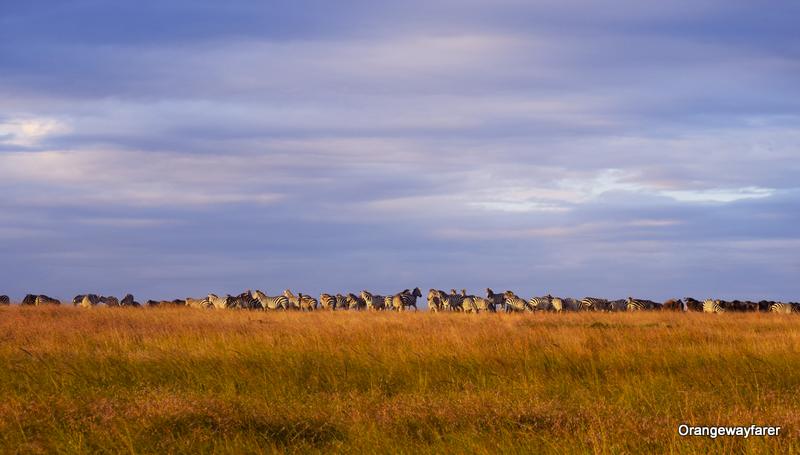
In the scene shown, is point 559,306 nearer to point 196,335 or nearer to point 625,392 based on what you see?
point 196,335

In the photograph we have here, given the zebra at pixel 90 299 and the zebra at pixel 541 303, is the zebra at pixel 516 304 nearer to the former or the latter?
the zebra at pixel 541 303

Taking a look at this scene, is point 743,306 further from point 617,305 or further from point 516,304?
point 516,304

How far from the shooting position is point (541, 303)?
49156 millimetres

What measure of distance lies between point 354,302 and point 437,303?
17.8 ft

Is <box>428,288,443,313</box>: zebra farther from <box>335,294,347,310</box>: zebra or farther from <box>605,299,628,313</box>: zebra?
<box>605,299,628,313</box>: zebra

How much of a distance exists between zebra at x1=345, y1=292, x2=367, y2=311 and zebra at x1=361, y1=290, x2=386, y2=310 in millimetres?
441

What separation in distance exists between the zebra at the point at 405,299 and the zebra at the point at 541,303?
6.86 m

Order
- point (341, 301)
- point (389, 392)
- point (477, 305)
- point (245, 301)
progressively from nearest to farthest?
point (389, 392) < point (477, 305) < point (245, 301) < point (341, 301)

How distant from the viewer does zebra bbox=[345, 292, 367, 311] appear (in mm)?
51594

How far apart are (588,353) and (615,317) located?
22.2m

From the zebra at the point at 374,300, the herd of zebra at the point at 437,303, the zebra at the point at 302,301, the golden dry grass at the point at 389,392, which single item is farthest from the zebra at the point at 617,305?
the golden dry grass at the point at 389,392

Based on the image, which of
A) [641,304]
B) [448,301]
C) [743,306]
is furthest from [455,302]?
[743,306]

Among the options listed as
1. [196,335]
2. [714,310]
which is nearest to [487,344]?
[196,335]

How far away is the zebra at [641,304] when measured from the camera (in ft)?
169
